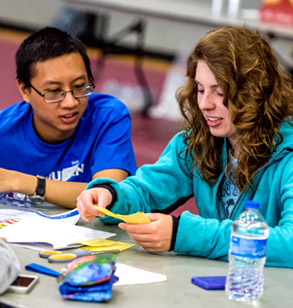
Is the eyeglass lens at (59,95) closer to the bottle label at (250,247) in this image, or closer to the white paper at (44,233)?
the white paper at (44,233)

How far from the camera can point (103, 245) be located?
147 cm

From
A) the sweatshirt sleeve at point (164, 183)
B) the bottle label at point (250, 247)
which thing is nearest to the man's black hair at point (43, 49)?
the sweatshirt sleeve at point (164, 183)

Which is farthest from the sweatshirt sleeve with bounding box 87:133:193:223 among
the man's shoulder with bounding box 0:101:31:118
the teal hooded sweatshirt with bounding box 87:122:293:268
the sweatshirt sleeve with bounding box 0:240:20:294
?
the man's shoulder with bounding box 0:101:31:118

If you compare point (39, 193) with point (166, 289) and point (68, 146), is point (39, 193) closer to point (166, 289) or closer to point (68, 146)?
point (68, 146)

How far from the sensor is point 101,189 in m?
1.63

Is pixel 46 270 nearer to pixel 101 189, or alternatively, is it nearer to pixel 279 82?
pixel 101 189

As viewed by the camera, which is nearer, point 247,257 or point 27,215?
point 247,257

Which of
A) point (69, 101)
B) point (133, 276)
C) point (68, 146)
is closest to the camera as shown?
point (133, 276)

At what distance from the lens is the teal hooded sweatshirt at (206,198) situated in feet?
4.70

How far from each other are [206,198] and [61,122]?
668mm

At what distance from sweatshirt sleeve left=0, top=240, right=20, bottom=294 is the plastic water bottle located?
453mm

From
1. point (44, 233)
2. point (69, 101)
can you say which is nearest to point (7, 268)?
point (44, 233)

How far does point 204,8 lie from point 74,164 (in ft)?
10.9

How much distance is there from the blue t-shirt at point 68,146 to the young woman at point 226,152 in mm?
440
